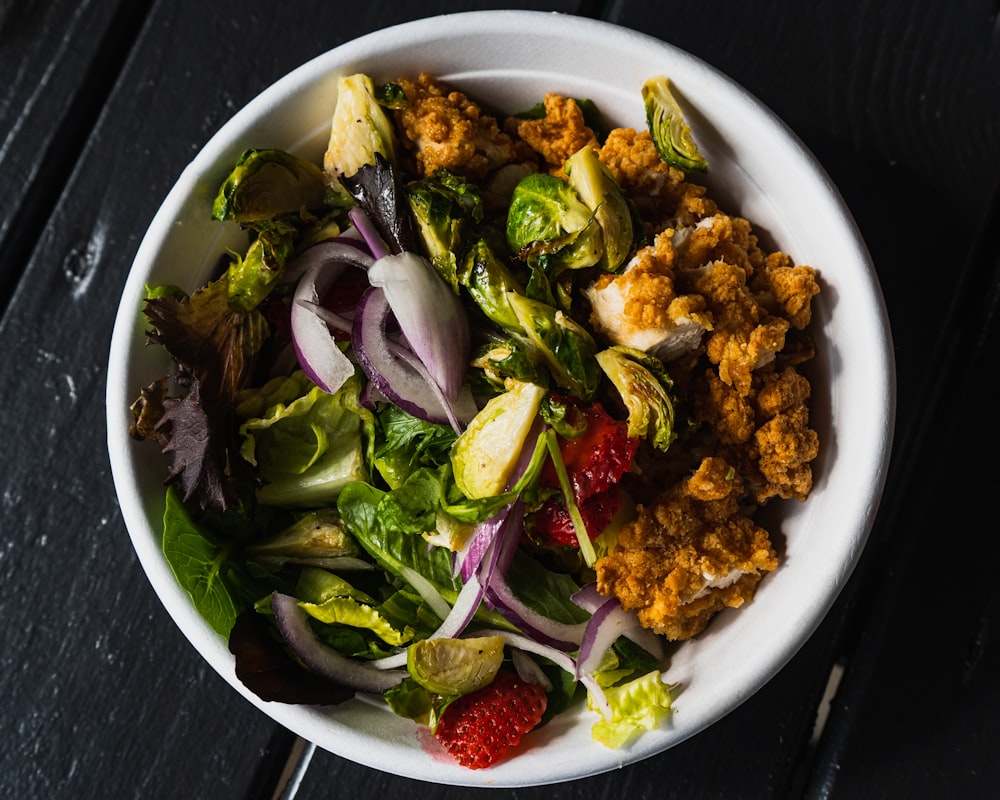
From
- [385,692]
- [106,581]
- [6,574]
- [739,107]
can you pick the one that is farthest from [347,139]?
[6,574]

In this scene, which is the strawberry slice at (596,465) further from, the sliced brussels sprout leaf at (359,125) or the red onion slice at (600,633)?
the sliced brussels sprout leaf at (359,125)

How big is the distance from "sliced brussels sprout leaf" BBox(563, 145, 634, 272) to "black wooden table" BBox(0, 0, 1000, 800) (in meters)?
0.65

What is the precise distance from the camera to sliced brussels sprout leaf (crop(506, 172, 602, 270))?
1.46m

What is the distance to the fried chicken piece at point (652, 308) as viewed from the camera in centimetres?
142

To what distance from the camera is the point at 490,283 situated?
4.94 feet

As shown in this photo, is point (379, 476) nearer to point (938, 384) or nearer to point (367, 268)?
point (367, 268)

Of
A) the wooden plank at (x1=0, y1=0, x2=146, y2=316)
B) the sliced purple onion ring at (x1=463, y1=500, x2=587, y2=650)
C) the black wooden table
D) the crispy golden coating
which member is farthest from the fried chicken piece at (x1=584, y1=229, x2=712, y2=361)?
the wooden plank at (x1=0, y1=0, x2=146, y2=316)

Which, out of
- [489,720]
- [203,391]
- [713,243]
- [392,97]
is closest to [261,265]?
[203,391]

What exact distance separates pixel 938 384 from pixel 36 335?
206cm

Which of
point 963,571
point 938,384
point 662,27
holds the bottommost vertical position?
point 963,571

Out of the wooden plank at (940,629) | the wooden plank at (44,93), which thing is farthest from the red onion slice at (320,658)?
the wooden plank at (44,93)

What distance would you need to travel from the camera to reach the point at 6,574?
2.05 metres

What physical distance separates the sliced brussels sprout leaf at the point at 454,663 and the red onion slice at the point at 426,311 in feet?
1.42

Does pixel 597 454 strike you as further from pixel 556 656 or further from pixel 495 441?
pixel 556 656
